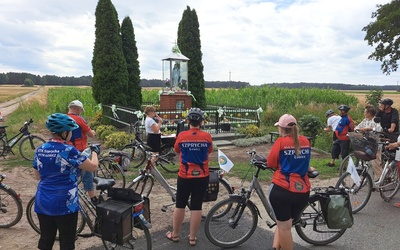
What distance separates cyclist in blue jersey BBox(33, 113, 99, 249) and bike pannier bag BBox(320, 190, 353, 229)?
110 inches

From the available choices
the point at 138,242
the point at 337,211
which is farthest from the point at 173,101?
the point at 337,211

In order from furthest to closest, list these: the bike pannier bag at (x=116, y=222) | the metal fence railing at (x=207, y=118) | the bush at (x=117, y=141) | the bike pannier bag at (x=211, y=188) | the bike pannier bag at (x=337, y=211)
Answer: the metal fence railing at (x=207, y=118)
the bush at (x=117, y=141)
the bike pannier bag at (x=211, y=188)
the bike pannier bag at (x=337, y=211)
the bike pannier bag at (x=116, y=222)

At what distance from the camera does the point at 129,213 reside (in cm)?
313

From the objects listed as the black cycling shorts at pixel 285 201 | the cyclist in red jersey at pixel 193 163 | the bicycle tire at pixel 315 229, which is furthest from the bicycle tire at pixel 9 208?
the bicycle tire at pixel 315 229

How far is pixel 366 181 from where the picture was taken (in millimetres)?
5355

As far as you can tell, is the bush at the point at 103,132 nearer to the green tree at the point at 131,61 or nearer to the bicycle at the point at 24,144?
the bicycle at the point at 24,144

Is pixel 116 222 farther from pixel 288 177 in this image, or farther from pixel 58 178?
pixel 288 177

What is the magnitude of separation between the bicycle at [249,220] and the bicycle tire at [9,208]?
2.81 metres

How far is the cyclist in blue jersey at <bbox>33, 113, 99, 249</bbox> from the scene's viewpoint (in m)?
2.87

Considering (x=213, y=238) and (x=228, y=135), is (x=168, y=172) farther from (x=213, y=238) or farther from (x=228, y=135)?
(x=228, y=135)

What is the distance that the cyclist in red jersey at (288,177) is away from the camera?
3229 mm

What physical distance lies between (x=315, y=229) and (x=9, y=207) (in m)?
4.50

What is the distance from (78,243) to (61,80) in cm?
10018

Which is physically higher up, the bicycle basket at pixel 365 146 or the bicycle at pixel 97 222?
the bicycle basket at pixel 365 146
